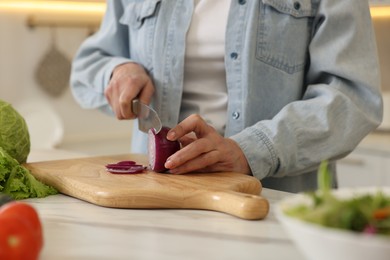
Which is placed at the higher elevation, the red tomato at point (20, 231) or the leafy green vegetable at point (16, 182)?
the red tomato at point (20, 231)

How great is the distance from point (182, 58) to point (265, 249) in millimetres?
654

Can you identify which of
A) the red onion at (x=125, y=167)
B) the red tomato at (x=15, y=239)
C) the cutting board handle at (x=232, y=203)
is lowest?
the red onion at (x=125, y=167)

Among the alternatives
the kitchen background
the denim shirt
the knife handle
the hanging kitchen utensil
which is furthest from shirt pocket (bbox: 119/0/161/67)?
the hanging kitchen utensil

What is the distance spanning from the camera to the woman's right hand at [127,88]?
128 cm

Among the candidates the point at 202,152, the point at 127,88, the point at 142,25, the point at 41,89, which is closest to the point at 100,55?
the point at 142,25

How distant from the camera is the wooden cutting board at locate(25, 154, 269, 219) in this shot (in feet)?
3.02

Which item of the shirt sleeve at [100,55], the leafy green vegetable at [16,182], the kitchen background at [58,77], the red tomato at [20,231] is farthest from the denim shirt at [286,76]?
the kitchen background at [58,77]

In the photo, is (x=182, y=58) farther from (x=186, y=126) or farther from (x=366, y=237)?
(x=366, y=237)

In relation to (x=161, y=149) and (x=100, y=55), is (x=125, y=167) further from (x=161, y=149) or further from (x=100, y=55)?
(x=100, y=55)

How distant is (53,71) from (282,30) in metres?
1.66

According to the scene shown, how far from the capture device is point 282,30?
1283 millimetres

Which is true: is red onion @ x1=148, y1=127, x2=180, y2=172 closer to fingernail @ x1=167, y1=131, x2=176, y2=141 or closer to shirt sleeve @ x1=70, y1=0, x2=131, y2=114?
fingernail @ x1=167, y1=131, x2=176, y2=141

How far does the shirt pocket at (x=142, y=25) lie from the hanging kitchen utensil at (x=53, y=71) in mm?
1310

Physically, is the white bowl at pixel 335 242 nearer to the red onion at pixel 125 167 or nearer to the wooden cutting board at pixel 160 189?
the wooden cutting board at pixel 160 189
